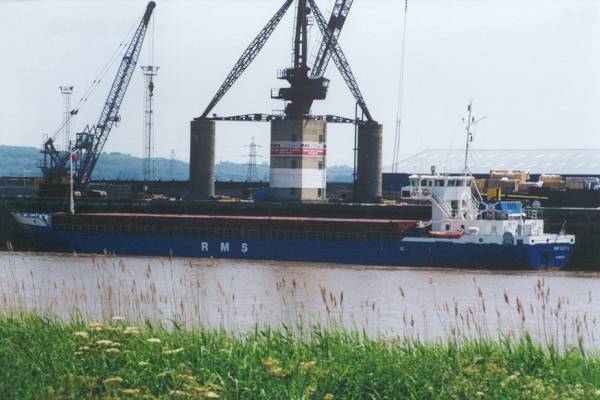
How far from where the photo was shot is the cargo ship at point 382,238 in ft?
181

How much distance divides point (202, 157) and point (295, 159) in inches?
314

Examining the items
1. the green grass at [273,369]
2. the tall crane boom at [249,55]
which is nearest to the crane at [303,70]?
the tall crane boom at [249,55]

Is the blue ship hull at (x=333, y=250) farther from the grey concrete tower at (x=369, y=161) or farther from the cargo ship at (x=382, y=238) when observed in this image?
the grey concrete tower at (x=369, y=161)

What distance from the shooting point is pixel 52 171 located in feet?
303

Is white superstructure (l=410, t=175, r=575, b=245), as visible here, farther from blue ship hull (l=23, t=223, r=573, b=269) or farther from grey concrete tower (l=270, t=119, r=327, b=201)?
grey concrete tower (l=270, t=119, r=327, b=201)

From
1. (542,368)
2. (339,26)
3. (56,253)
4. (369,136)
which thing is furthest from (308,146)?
(542,368)

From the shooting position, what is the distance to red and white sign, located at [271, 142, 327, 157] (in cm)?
7356

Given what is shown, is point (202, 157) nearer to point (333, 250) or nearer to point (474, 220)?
point (333, 250)

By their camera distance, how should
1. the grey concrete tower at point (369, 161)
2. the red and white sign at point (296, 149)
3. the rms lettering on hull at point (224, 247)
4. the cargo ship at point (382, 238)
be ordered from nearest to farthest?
the cargo ship at point (382, 238)
the rms lettering on hull at point (224, 247)
the red and white sign at point (296, 149)
the grey concrete tower at point (369, 161)

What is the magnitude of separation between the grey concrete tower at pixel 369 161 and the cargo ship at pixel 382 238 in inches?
725

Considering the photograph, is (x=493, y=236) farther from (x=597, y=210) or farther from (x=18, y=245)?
(x=18, y=245)

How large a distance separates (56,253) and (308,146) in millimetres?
19945

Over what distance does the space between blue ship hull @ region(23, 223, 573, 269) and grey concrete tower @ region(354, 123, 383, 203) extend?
19504 mm

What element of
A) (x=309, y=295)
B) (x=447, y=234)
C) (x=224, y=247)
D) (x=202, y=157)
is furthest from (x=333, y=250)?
(x=202, y=157)
